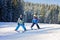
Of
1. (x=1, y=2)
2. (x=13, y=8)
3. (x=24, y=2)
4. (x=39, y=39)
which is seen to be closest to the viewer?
(x=39, y=39)

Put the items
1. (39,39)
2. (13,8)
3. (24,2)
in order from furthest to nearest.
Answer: (24,2) → (13,8) → (39,39)

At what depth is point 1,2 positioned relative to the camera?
27.0 m

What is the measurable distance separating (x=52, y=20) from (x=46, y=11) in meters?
1.86

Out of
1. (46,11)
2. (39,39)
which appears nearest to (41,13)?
(46,11)

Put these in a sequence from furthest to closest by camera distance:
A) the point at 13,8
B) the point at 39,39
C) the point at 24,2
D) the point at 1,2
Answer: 1. the point at 24,2
2. the point at 13,8
3. the point at 1,2
4. the point at 39,39

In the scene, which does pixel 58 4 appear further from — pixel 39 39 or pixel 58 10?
pixel 39 39

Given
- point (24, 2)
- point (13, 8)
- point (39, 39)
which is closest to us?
point (39, 39)

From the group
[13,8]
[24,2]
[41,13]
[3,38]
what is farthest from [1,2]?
[3,38]

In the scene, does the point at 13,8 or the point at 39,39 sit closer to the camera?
the point at 39,39

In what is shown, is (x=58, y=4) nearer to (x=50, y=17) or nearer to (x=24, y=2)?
(x=50, y=17)

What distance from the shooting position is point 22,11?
30.1 m

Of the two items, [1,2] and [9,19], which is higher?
[1,2]

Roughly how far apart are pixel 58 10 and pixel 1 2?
9.69 metres

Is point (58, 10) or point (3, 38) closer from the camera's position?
point (3, 38)
